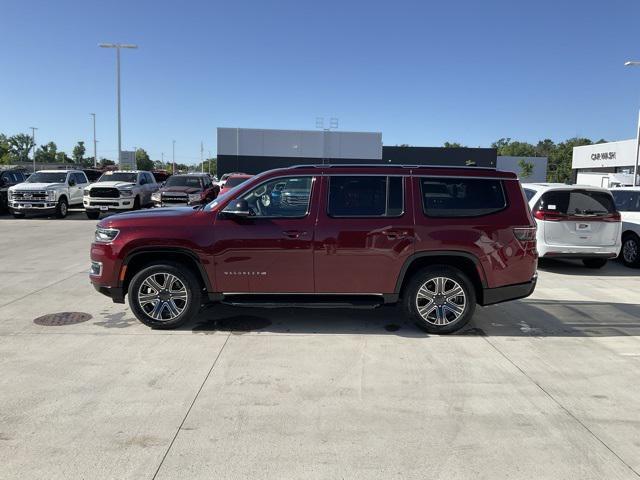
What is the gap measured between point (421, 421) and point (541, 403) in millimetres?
1101

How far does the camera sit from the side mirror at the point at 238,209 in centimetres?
550

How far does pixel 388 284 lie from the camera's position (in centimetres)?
568

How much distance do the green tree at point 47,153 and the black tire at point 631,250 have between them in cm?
14482

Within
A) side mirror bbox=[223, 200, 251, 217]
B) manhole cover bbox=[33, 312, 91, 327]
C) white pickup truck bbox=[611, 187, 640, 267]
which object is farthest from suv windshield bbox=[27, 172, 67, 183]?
white pickup truck bbox=[611, 187, 640, 267]

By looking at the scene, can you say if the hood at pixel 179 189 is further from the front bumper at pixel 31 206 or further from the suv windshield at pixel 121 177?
the front bumper at pixel 31 206

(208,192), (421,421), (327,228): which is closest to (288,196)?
(327,228)

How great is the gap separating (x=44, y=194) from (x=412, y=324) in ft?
56.1

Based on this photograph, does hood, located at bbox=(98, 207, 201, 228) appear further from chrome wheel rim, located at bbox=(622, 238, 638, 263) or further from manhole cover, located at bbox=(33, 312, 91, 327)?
chrome wheel rim, located at bbox=(622, 238, 638, 263)

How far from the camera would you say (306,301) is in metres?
5.69

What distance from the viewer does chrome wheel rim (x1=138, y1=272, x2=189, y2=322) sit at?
18.9ft

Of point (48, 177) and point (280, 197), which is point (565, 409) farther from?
point (48, 177)

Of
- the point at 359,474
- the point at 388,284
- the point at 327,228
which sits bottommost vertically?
the point at 359,474

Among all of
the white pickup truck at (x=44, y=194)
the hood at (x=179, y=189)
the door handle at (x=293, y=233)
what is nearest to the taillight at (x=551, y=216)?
the door handle at (x=293, y=233)

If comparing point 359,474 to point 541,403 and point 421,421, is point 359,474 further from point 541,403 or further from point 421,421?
point 541,403
